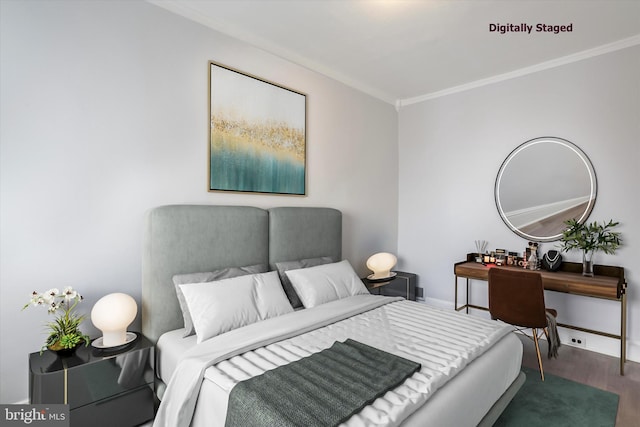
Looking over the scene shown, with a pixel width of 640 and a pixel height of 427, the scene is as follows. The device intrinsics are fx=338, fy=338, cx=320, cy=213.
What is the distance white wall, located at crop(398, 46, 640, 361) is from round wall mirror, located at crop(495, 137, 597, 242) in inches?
2.5

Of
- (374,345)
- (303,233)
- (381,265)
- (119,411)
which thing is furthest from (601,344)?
(119,411)

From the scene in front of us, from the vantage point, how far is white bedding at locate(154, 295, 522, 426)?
1.49m

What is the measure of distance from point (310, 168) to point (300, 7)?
4.80 feet

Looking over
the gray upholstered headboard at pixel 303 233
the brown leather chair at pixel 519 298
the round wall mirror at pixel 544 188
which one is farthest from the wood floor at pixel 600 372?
the gray upholstered headboard at pixel 303 233

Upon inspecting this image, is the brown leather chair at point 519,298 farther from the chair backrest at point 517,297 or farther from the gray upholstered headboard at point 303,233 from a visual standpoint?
the gray upholstered headboard at point 303,233

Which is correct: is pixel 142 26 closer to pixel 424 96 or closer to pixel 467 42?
pixel 467 42

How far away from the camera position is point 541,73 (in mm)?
3508

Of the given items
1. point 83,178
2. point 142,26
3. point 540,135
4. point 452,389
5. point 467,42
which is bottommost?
A: point 452,389

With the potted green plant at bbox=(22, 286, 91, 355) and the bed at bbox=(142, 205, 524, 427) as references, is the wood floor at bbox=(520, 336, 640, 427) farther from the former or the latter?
the potted green plant at bbox=(22, 286, 91, 355)

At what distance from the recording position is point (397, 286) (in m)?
3.87

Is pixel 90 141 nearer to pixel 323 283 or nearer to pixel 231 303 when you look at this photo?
pixel 231 303

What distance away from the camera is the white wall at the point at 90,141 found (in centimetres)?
191

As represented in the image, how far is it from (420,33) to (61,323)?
3.32 meters

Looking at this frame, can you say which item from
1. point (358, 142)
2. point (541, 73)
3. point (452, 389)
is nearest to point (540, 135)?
point (541, 73)
